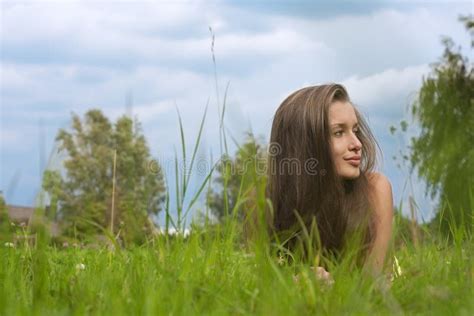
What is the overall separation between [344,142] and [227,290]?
2.04m

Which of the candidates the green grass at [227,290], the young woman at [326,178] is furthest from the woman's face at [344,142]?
the green grass at [227,290]

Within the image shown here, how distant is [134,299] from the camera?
7.47ft

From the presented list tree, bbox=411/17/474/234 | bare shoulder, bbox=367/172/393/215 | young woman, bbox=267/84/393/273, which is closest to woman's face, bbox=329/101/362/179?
young woman, bbox=267/84/393/273

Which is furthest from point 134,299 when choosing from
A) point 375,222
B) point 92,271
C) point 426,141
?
point 426,141

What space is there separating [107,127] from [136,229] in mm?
37336

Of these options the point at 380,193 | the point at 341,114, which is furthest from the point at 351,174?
the point at 341,114

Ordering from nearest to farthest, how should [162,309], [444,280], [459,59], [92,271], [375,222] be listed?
[162,309], [444,280], [92,271], [375,222], [459,59]

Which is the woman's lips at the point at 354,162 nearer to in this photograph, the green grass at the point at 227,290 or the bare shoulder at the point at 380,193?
the bare shoulder at the point at 380,193

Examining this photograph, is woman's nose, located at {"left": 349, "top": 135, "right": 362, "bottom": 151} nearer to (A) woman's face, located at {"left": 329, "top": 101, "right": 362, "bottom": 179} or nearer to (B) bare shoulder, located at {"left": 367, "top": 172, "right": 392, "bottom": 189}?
(A) woman's face, located at {"left": 329, "top": 101, "right": 362, "bottom": 179}

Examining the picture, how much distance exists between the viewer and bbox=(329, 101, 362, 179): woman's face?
13.8ft

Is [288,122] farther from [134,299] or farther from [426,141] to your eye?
[426,141]

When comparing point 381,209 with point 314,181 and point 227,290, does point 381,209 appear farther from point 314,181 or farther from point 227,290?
point 227,290

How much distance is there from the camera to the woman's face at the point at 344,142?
422 centimetres

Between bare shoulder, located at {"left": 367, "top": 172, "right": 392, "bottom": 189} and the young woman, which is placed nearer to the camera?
the young woman
